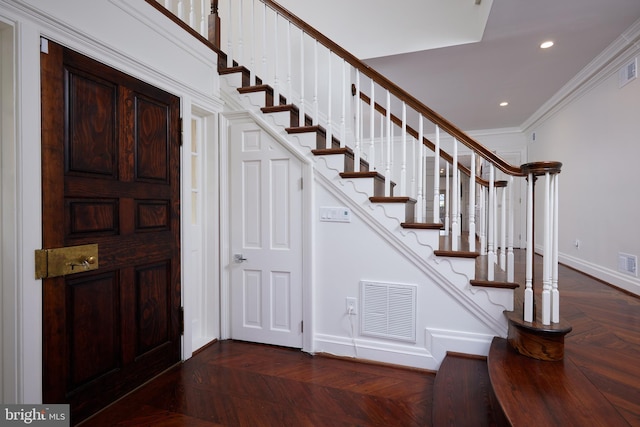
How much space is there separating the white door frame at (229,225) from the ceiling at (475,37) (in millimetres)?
1729

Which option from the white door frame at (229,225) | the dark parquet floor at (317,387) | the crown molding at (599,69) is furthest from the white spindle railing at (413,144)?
the crown molding at (599,69)

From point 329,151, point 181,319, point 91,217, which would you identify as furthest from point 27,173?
point 329,151

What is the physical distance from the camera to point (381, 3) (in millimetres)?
3604

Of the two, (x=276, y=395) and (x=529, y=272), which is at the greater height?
(x=529, y=272)

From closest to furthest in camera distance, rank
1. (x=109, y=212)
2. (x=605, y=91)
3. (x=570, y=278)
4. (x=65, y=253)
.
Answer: (x=65, y=253) → (x=109, y=212) → (x=605, y=91) → (x=570, y=278)

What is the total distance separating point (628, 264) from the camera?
10.2 feet

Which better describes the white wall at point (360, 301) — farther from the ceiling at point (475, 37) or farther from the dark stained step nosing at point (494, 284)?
the ceiling at point (475, 37)

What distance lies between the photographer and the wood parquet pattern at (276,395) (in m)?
1.77

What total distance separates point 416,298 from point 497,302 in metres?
0.53

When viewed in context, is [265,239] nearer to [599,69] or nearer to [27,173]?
[27,173]

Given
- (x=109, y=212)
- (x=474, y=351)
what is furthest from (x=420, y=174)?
(x=109, y=212)

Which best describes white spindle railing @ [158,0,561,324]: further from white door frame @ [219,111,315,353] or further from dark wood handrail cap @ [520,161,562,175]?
white door frame @ [219,111,315,353]

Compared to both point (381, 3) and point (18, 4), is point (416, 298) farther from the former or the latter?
point (381, 3)

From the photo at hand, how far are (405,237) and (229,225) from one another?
1.53m
